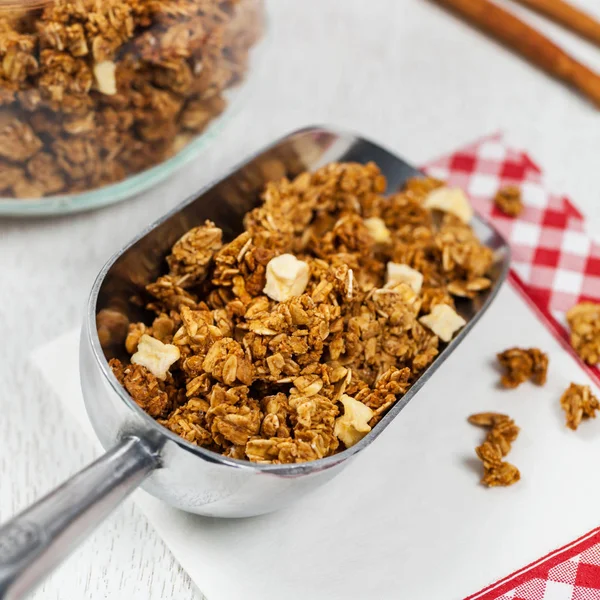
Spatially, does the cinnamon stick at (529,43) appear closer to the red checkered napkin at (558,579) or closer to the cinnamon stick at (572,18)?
the cinnamon stick at (572,18)

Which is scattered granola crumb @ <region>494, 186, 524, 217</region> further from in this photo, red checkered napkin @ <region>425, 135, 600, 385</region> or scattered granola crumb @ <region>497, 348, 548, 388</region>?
scattered granola crumb @ <region>497, 348, 548, 388</region>

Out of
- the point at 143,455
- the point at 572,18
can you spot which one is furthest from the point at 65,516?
the point at 572,18

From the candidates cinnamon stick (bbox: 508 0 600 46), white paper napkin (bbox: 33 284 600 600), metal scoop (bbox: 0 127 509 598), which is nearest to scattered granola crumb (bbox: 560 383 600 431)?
white paper napkin (bbox: 33 284 600 600)

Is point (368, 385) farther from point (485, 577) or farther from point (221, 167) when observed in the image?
point (221, 167)

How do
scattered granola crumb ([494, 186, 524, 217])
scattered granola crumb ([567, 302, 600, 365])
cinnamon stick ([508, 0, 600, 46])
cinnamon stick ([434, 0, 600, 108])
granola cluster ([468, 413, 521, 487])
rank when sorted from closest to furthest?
granola cluster ([468, 413, 521, 487]), scattered granola crumb ([567, 302, 600, 365]), scattered granola crumb ([494, 186, 524, 217]), cinnamon stick ([434, 0, 600, 108]), cinnamon stick ([508, 0, 600, 46])

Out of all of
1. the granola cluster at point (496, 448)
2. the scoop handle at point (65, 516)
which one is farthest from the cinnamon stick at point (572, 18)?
the scoop handle at point (65, 516)

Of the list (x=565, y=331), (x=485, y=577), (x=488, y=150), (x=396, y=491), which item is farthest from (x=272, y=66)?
(x=485, y=577)
